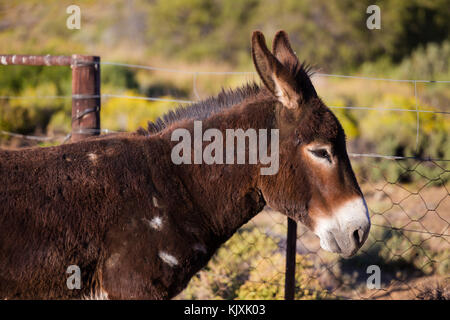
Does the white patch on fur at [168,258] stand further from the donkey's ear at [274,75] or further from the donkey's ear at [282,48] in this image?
the donkey's ear at [282,48]

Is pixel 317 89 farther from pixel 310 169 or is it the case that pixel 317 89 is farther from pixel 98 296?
pixel 98 296

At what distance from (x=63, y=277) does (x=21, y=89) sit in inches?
501

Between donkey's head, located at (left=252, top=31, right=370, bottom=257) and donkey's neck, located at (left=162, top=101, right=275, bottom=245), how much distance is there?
0.26 ft

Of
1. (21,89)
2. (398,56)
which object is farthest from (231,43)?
(21,89)

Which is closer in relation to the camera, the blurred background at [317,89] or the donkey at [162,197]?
the donkey at [162,197]

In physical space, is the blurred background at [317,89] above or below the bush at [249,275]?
above

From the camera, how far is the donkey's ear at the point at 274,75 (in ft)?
9.70

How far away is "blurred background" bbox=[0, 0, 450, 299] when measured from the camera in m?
5.46

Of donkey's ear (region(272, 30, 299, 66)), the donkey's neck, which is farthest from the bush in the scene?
donkey's ear (region(272, 30, 299, 66))

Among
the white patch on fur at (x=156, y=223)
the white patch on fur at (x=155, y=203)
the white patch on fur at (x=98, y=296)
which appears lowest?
the white patch on fur at (x=98, y=296)
